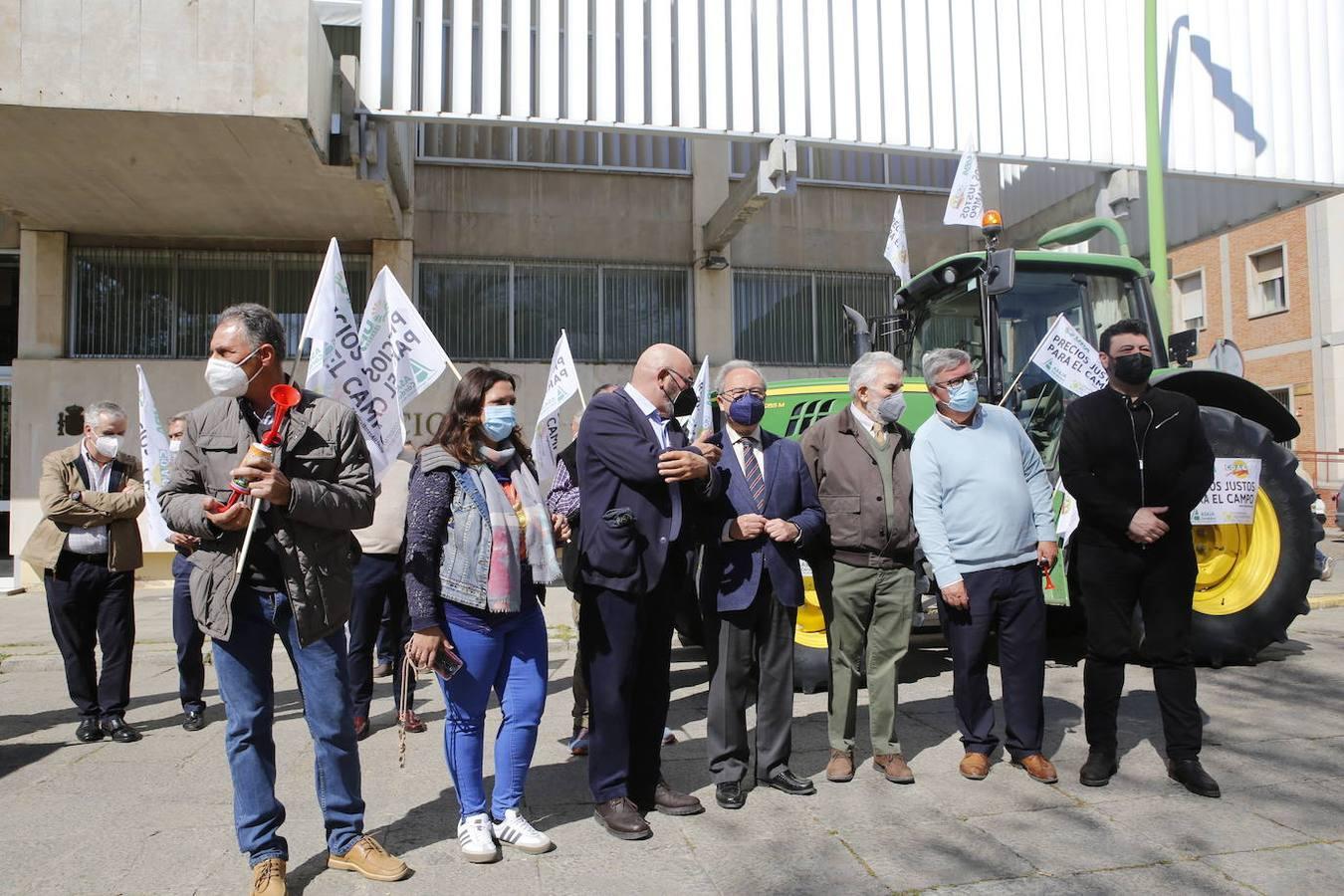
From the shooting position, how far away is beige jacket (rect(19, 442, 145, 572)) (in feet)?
18.1

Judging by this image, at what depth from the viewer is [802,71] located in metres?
11.5

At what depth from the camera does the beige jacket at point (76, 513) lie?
18.1 ft

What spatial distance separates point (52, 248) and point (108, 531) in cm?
879

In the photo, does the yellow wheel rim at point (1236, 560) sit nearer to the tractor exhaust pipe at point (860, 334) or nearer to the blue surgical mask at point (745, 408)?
the tractor exhaust pipe at point (860, 334)

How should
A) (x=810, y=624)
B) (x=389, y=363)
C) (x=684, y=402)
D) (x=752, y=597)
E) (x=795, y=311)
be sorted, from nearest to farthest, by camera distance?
(x=684, y=402) < (x=752, y=597) < (x=389, y=363) < (x=810, y=624) < (x=795, y=311)

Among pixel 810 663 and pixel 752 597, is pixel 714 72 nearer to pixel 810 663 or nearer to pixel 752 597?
pixel 810 663

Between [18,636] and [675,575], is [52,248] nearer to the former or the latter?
[18,636]

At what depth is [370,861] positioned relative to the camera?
11.2 feet

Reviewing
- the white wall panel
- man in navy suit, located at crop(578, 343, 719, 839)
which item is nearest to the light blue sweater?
man in navy suit, located at crop(578, 343, 719, 839)

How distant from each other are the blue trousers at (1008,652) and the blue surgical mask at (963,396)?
2.47 feet

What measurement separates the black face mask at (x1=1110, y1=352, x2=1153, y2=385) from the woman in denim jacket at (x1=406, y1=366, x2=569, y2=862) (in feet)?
8.57

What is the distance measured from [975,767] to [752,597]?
4.21ft

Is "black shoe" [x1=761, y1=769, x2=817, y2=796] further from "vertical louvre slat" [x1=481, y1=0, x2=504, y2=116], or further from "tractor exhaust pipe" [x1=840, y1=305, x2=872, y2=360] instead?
"vertical louvre slat" [x1=481, y1=0, x2=504, y2=116]

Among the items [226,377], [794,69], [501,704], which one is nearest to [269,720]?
[501,704]
